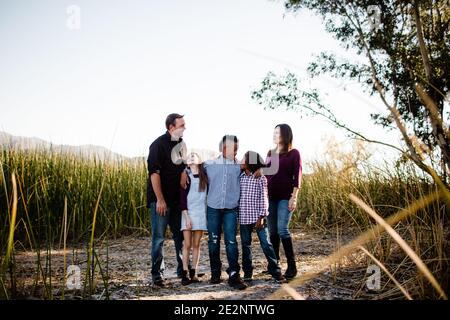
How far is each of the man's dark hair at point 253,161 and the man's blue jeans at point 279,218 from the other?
1.42ft

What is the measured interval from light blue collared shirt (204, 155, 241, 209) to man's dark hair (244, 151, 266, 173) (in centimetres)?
10

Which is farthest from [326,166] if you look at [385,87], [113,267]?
[113,267]

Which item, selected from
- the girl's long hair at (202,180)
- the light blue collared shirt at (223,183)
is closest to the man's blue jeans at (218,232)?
the light blue collared shirt at (223,183)

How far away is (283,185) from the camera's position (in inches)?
144

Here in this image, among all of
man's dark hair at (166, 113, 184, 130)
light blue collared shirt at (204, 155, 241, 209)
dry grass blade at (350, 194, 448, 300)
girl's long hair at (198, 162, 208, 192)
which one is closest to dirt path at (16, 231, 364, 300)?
light blue collared shirt at (204, 155, 241, 209)

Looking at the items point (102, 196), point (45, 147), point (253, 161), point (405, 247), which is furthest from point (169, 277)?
point (45, 147)

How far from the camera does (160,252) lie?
137 inches

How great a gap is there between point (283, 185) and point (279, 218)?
0.33 meters

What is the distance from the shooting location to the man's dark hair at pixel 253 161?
356 cm

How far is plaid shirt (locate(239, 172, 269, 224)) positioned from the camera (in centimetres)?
347

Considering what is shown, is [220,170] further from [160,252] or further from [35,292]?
[35,292]

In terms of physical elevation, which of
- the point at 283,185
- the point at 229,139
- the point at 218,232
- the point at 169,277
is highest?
the point at 229,139

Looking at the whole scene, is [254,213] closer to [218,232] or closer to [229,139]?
[218,232]

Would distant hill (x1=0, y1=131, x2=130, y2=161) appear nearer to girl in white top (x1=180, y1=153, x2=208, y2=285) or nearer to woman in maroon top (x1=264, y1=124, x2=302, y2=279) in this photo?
girl in white top (x1=180, y1=153, x2=208, y2=285)
